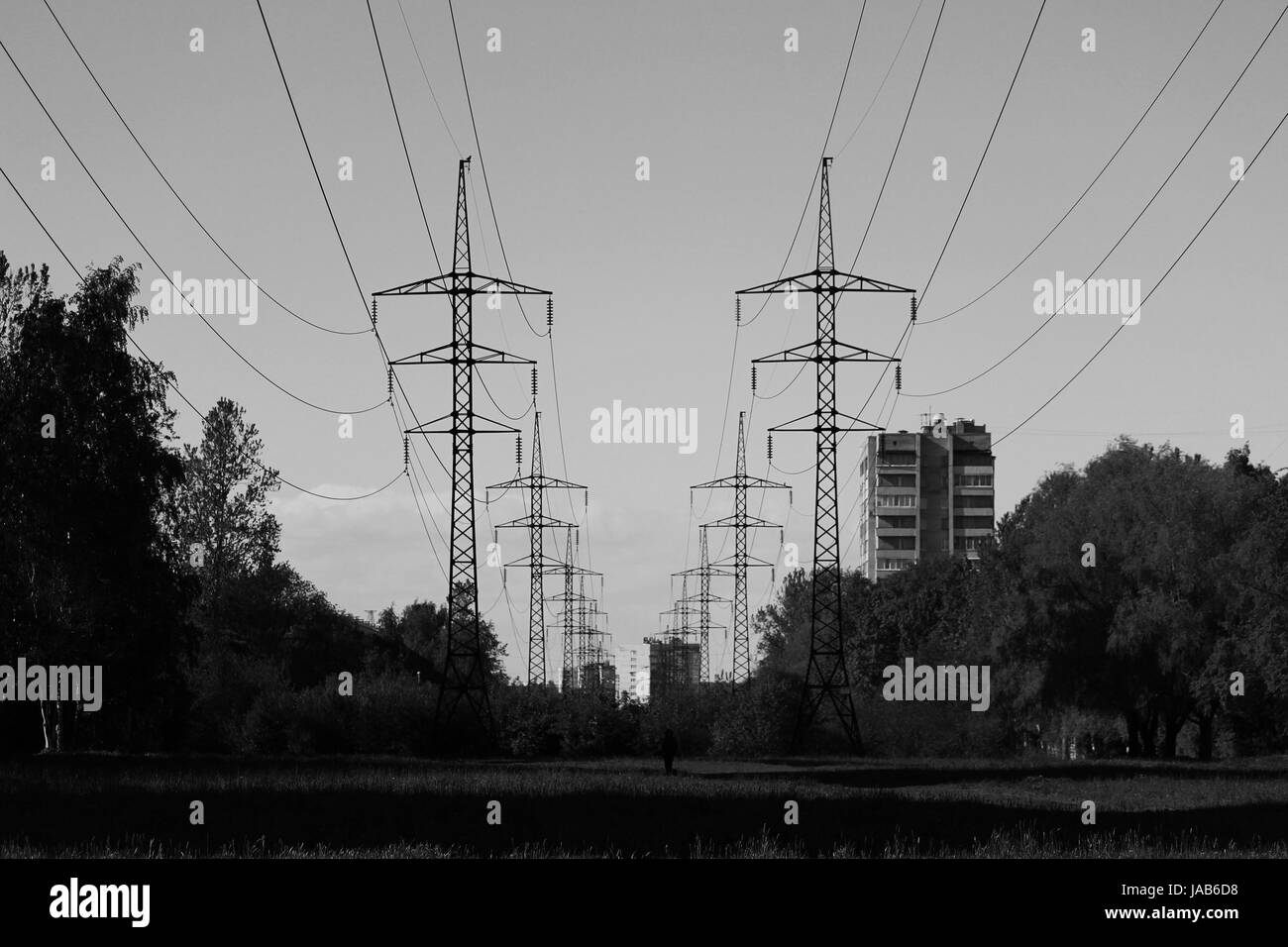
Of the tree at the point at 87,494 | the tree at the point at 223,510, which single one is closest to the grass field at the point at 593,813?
the tree at the point at 87,494

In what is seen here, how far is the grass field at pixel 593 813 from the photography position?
29203 millimetres

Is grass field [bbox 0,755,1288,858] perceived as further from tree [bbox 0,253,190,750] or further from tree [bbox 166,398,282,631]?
tree [bbox 166,398,282,631]

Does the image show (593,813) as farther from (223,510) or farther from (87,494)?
(223,510)

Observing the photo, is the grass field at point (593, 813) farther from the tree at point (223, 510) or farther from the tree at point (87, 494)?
the tree at point (223, 510)

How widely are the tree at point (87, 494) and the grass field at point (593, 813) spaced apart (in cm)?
1062

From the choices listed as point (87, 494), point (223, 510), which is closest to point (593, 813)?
point (87, 494)

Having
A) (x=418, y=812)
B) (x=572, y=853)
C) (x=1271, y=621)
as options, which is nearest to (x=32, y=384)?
(x=418, y=812)

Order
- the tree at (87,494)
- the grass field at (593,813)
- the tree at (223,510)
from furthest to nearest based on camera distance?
the tree at (223,510), the tree at (87,494), the grass field at (593,813)

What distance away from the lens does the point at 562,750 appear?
87.9m

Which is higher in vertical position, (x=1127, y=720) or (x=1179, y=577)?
(x=1179, y=577)

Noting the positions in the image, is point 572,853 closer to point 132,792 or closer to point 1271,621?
point 132,792

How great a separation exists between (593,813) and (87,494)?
3944cm

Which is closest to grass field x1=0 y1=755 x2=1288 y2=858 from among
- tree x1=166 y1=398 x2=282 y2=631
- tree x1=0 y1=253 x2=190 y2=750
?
tree x1=0 y1=253 x2=190 y2=750
